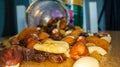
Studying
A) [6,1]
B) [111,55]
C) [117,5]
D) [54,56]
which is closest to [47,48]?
[54,56]

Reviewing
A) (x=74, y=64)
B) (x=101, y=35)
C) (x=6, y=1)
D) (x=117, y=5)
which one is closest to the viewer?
(x=74, y=64)

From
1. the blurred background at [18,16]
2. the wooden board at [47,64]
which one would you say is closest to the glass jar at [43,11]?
the blurred background at [18,16]

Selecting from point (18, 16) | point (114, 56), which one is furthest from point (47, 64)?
point (18, 16)

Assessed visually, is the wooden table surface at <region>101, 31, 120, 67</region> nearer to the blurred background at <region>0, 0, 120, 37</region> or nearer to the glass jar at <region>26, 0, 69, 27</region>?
the glass jar at <region>26, 0, 69, 27</region>

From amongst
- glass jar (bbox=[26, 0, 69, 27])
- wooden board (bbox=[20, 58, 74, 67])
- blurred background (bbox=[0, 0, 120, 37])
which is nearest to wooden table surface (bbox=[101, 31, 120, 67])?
wooden board (bbox=[20, 58, 74, 67])

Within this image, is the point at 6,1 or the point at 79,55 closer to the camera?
the point at 79,55

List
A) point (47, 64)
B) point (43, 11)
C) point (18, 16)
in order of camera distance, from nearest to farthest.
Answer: point (47, 64)
point (43, 11)
point (18, 16)

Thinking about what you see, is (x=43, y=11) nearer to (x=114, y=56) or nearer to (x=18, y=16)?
(x=18, y=16)

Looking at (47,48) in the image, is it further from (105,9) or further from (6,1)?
(105,9)
